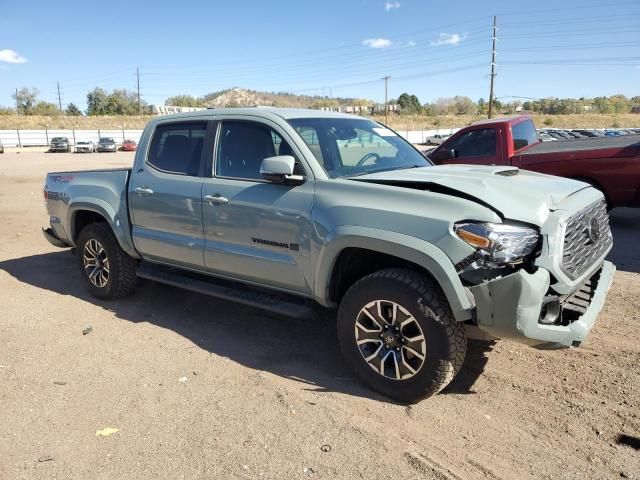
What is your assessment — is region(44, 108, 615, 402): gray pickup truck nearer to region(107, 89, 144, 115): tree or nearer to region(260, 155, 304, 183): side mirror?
region(260, 155, 304, 183): side mirror

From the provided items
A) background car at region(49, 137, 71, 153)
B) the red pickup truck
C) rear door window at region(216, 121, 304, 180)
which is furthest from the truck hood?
background car at region(49, 137, 71, 153)

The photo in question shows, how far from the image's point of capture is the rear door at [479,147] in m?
8.47

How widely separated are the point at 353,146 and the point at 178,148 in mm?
1708

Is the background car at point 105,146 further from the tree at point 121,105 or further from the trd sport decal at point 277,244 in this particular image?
the tree at point 121,105

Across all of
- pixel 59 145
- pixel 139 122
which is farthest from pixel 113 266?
pixel 139 122

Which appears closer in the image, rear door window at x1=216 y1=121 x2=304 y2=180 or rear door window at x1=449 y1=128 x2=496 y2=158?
rear door window at x1=216 y1=121 x2=304 y2=180

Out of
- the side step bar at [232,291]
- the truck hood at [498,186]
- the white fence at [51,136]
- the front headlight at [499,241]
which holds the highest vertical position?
the white fence at [51,136]

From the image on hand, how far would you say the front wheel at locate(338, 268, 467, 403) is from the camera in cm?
327

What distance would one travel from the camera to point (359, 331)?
3.59 m

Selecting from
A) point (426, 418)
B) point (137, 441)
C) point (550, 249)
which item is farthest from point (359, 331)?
point (137, 441)

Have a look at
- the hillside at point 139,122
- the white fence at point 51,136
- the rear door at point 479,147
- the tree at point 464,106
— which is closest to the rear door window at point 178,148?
the rear door at point 479,147

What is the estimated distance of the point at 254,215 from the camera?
4109 mm

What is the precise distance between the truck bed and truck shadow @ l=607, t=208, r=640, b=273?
1.28m

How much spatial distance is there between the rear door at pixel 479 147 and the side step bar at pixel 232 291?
4.70 metres
